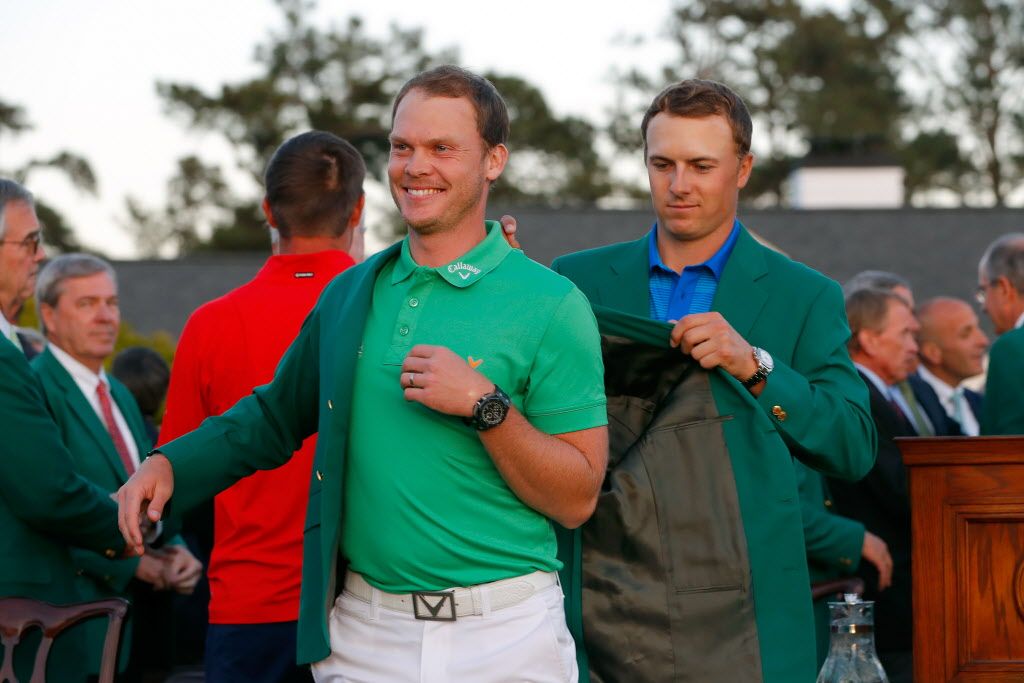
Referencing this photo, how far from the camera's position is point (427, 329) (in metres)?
2.81

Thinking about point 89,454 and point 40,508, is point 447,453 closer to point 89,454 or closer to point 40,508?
point 40,508

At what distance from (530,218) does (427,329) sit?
2010 cm

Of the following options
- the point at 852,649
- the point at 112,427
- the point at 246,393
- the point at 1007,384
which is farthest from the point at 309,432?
the point at 1007,384

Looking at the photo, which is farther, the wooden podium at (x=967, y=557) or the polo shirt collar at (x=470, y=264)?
the wooden podium at (x=967, y=557)

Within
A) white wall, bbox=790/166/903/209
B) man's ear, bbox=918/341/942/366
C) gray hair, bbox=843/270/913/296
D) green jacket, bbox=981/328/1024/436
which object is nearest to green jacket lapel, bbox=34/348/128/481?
green jacket, bbox=981/328/1024/436

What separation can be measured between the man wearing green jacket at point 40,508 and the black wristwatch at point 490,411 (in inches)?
80.4

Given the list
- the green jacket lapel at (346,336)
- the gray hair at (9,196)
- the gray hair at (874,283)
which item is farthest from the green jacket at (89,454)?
the gray hair at (874,283)

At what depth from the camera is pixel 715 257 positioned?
145 inches

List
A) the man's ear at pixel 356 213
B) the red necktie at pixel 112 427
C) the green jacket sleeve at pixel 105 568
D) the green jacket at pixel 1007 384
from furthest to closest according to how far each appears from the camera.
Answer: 1. the red necktie at pixel 112 427
2. the green jacket at pixel 1007 384
3. the green jacket sleeve at pixel 105 568
4. the man's ear at pixel 356 213

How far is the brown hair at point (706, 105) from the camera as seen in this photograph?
12.0 feet

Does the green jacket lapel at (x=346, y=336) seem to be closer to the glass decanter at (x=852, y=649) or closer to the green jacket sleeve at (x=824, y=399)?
the green jacket sleeve at (x=824, y=399)

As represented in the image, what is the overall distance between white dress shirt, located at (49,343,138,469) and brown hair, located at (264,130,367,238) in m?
1.70

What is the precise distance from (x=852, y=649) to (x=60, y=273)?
12.3 feet

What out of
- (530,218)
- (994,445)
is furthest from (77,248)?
(994,445)
